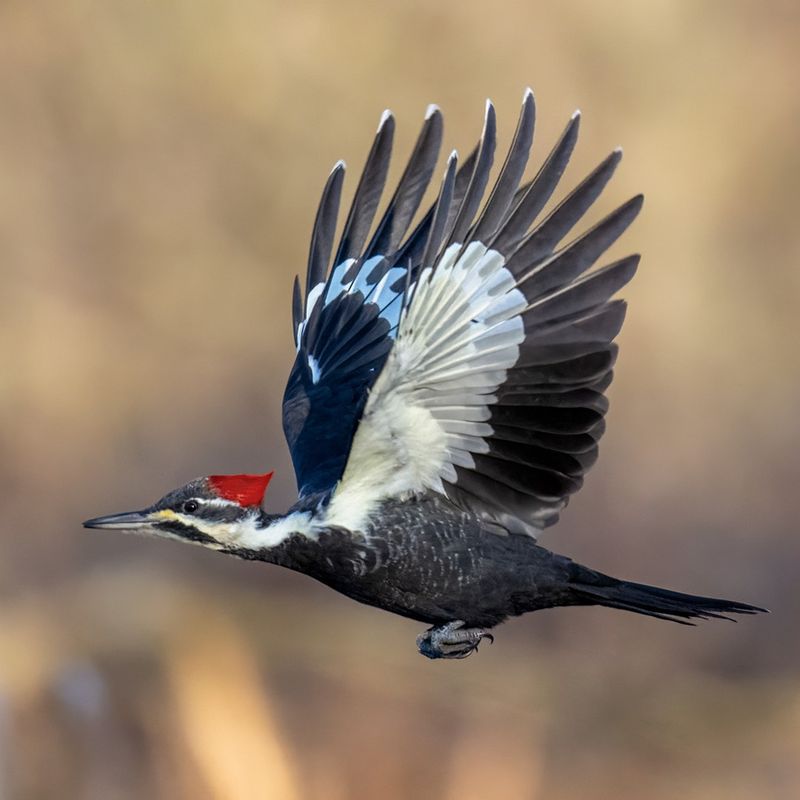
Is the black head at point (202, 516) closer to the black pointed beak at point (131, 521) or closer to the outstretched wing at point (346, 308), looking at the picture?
the black pointed beak at point (131, 521)

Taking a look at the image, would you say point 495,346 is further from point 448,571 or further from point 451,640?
point 451,640

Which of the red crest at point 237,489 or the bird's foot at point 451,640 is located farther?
the bird's foot at point 451,640

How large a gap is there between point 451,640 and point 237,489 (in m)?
0.75

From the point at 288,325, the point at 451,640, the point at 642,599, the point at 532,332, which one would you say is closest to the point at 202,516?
the point at 451,640

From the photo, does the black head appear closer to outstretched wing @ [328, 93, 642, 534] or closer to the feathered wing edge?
outstretched wing @ [328, 93, 642, 534]

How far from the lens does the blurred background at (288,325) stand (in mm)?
7430

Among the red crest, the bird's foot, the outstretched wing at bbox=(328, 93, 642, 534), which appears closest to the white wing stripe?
the outstretched wing at bbox=(328, 93, 642, 534)

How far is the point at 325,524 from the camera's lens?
144 inches

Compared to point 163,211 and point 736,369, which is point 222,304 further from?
point 736,369

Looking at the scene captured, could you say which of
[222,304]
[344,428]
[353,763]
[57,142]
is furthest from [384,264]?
[57,142]

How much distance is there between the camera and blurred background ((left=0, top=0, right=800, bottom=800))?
24.4 feet

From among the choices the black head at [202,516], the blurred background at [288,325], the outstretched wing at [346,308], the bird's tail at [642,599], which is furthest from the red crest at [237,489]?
the blurred background at [288,325]

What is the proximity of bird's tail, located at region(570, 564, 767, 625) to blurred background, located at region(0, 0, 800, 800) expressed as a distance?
133 inches

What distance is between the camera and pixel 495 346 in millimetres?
3635
